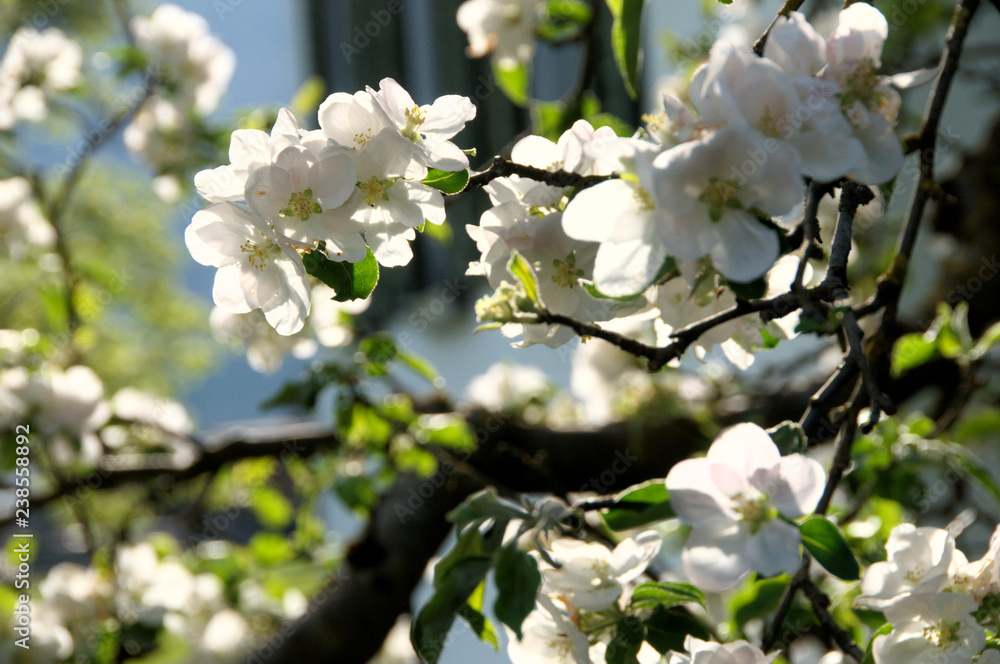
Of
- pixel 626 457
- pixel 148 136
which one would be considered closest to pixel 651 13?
pixel 148 136

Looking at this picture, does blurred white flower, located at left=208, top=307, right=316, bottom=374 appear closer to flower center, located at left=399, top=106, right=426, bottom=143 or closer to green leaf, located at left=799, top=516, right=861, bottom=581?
flower center, located at left=399, top=106, right=426, bottom=143

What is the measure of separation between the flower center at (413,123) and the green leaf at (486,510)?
0.25 m

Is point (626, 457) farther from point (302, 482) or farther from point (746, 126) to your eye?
point (746, 126)

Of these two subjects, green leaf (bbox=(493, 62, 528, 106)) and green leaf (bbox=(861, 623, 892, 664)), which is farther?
green leaf (bbox=(493, 62, 528, 106))

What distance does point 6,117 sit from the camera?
6.09 feet

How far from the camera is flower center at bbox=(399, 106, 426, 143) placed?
470 mm

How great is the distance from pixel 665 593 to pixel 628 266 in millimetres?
246

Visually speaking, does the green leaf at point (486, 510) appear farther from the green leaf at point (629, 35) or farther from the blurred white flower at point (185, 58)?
the blurred white flower at point (185, 58)

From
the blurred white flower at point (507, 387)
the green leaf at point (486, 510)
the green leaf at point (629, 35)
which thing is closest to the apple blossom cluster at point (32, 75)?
the blurred white flower at point (507, 387)

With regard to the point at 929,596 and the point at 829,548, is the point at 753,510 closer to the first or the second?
the point at 829,548

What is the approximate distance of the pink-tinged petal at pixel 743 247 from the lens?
361 mm

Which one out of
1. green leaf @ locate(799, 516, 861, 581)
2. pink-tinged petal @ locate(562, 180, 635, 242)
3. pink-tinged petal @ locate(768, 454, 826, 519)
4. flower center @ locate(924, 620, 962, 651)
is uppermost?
pink-tinged petal @ locate(562, 180, 635, 242)

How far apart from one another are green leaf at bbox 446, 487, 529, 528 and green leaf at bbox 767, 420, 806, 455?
18cm

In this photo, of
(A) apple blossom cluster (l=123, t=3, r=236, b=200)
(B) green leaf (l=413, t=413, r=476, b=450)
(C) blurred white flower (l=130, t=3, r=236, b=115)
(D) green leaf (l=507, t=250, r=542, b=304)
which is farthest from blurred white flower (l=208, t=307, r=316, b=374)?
(D) green leaf (l=507, t=250, r=542, b=304)
